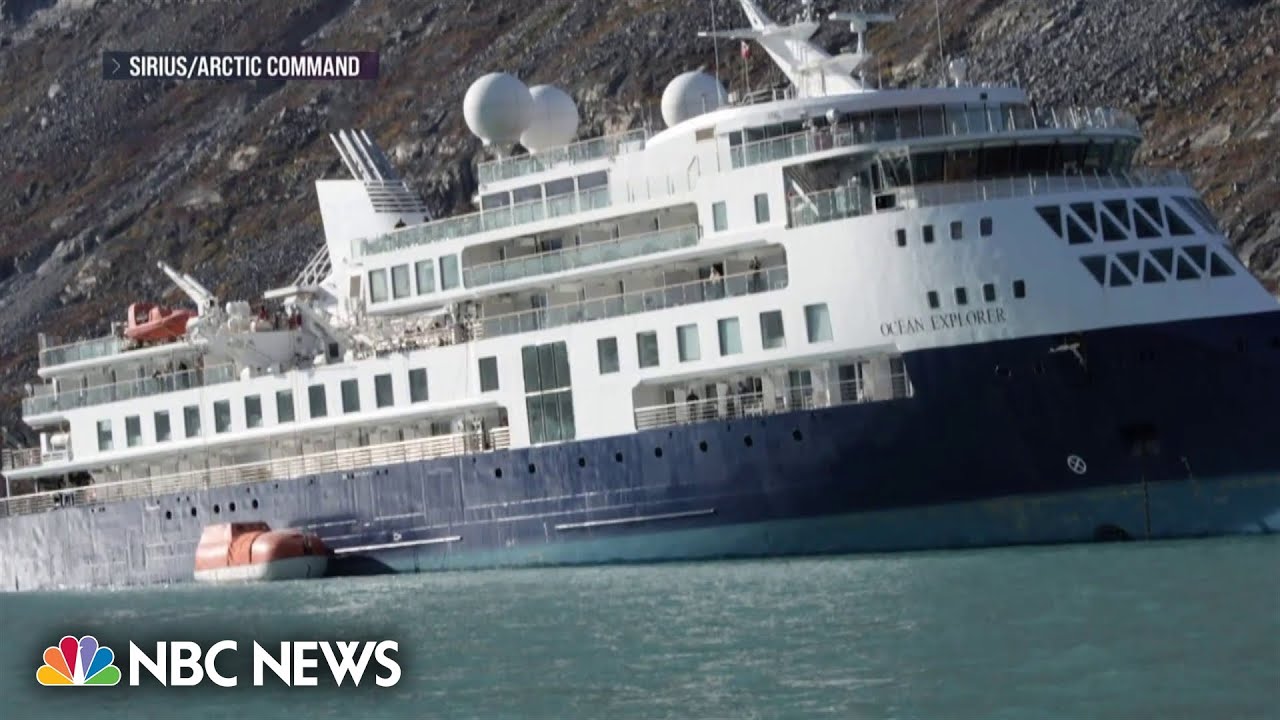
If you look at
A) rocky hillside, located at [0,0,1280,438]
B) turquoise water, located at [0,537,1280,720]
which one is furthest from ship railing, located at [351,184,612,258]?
rocky hillside, located at [0,0,1280,438]

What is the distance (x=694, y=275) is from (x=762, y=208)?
2429mm

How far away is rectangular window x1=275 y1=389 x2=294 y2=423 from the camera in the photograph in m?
54.4

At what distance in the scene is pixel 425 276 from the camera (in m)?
52.2

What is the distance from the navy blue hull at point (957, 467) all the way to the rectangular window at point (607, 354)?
1.58 meters

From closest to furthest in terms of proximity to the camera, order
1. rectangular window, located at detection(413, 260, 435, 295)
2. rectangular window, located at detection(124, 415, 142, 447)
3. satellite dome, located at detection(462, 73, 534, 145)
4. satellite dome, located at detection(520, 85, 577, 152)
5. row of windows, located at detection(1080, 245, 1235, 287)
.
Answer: row of windows, located at detection(1080, 245, 1235, 287), rectangular window, located at detection(413, 260, 435, 295), satellite dome, located at detection(462, 73, 534, 145), satellite dome, located at detection(520, 85, 577, 152), rectangular window, located at detection(124, 415, 142, 447)

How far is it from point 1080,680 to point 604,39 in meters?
78.4

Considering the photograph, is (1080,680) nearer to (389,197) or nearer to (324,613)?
(324,613)

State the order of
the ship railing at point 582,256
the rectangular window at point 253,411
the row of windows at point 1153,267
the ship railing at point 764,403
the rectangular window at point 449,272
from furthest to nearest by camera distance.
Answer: the rectangular window at point 253,411, the rectangular window at point 449,272, the ship railing at point 582,256, the ship railing at point 764,403, the row of windows at point 1153,267

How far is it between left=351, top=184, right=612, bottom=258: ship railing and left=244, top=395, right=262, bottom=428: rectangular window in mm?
3956

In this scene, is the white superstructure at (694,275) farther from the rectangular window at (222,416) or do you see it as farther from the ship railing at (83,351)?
the ship railing at (83,351)

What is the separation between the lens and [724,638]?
32.7m

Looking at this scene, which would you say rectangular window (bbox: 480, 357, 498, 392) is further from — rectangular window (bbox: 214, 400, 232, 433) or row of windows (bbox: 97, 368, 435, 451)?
rectangular window (bbox: 214, 400, 232, 433)

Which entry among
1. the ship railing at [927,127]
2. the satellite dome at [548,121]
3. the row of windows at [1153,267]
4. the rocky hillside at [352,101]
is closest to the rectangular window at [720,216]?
the ship railing at [927,127]

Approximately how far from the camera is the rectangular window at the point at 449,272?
51.6m
